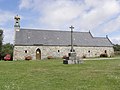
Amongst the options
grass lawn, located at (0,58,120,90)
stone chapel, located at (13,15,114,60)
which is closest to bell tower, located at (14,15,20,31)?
stone chapel, located at (13,15,114,60)

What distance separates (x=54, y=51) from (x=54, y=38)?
3.34 metres

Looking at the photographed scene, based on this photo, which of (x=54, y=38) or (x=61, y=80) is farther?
(x=54, y=38)

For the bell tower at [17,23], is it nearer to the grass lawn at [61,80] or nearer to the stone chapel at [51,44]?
the stone chapel at [51,44]

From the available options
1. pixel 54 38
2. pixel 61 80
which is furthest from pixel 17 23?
pixel 61 80

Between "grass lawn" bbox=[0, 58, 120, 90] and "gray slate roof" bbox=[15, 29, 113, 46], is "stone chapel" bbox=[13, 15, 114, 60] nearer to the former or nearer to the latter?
"gray slate roof" bbox=[15, 29, 113, 46]

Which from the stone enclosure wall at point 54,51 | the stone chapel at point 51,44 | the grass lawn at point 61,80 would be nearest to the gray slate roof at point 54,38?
the stone chapel at point 51,44

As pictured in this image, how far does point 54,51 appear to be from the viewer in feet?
149

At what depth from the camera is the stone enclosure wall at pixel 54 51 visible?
43.4 meters

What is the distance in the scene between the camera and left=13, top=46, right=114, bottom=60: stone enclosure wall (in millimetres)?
43406

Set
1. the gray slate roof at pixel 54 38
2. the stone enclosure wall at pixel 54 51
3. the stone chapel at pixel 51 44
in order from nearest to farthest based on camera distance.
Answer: the stone enclosure wall at pixel 54 51
the stone chapel at pixel 51 44
the gray slate roof at pixel 54 38

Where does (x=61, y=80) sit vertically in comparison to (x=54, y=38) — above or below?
below

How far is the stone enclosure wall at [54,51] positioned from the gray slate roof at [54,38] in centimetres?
97

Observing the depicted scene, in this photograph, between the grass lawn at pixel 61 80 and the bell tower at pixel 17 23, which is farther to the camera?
the bell tower at pixel 17 23

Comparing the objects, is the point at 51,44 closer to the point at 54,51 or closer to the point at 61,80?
the point at 54,51
